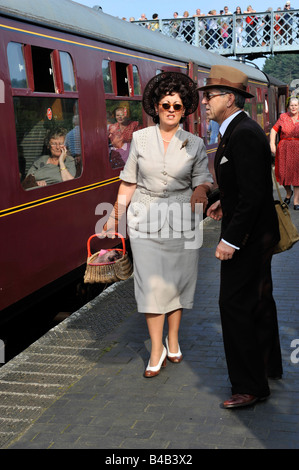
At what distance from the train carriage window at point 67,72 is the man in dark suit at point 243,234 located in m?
2.87

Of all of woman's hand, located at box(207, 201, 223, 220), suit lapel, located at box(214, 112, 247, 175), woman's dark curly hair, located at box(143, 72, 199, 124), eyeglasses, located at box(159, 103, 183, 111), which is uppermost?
woman's dark curly hair, located at box(143, 72, 199, 124)

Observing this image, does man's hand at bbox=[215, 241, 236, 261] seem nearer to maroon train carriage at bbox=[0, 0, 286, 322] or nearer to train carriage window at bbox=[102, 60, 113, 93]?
maroon train carriage at bbox=[0, 0, 286, 322]

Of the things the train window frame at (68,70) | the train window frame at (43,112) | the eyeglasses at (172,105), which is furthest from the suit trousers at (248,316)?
the train window frame at (68,70)

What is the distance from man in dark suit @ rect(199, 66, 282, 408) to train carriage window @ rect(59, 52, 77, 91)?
287 centimetres

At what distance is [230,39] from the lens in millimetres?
29594

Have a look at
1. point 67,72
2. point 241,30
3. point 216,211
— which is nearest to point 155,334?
point 216,211

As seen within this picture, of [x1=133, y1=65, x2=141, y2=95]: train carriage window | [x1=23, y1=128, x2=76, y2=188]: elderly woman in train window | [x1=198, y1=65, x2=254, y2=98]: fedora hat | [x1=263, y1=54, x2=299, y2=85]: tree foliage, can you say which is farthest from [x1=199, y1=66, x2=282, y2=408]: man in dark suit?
[x1=263, y1=54, x2=299, y2=85]: tree foliage

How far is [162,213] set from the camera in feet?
14.6

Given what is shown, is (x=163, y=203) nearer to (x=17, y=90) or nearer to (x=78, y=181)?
(x=17, y=90)

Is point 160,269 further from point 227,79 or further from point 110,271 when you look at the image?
point 227,79

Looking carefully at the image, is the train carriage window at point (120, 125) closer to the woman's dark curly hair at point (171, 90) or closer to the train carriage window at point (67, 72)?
the train carriage window at point (67, 72)

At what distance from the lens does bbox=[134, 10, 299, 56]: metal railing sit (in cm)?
2891

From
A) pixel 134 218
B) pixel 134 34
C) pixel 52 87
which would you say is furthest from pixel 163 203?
pixel 134 34

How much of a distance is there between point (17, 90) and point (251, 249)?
2735 millimetres
